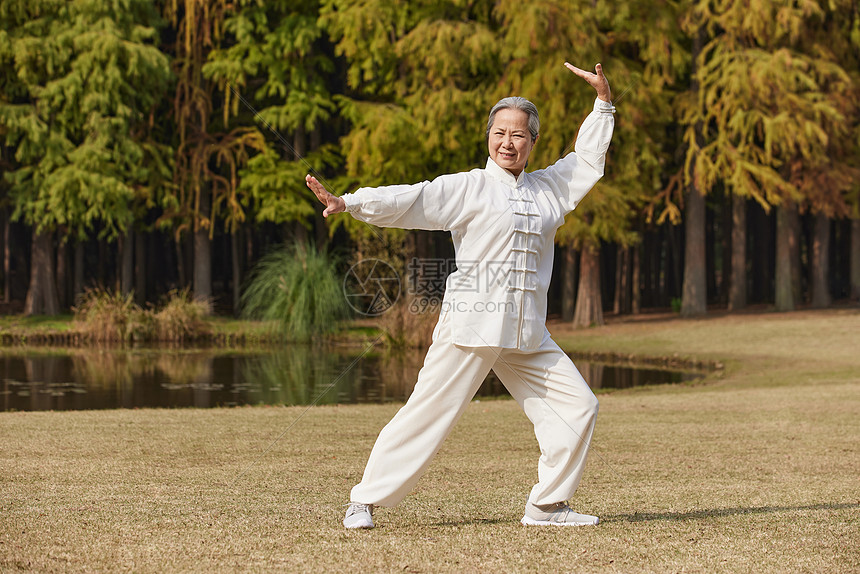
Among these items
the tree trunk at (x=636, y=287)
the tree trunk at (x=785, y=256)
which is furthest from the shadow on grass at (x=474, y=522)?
the tree trunk at (x=636, y=287)

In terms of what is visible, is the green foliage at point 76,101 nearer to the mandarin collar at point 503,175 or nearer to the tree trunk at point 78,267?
the tree trunk at point 78,267

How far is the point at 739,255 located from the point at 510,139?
22793 mm

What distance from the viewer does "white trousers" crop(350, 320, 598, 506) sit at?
14.9 ft

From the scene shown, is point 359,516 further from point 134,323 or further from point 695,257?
point 695,257

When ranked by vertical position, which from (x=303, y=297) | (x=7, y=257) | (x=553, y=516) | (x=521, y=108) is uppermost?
(x=7, y=257)

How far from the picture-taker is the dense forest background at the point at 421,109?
22.2 m

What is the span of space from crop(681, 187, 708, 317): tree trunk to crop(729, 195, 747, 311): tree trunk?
52.9 inches

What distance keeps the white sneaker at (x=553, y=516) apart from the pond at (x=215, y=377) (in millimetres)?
7542

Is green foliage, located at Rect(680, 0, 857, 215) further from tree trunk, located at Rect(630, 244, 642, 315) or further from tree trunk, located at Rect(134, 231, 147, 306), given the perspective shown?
tree trunk, located at Rect(134, 231, 147, 306)

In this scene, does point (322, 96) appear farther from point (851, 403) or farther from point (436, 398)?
point (436, 398)

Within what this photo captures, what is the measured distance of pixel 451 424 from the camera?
15.0ft

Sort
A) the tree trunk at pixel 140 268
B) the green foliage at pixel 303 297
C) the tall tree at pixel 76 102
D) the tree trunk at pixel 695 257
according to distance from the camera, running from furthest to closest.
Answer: the tree trunk at pixel 140 268, the tree trunk at pixel 695 257, the tall tree at pixel 76 102, the green foliage at pixel 303 297

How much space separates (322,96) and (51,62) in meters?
6.51

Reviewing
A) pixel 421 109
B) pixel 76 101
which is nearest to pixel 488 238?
pixel 421 109
